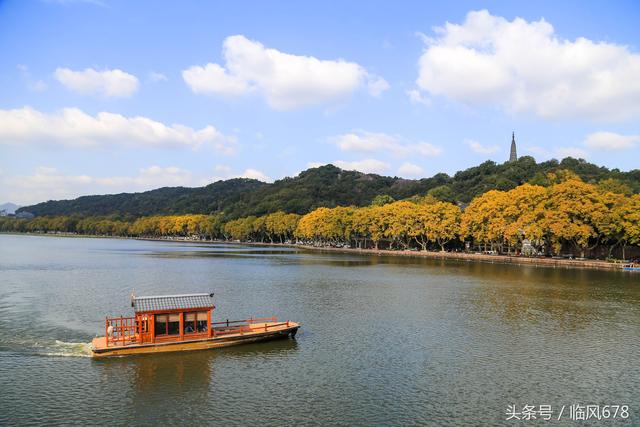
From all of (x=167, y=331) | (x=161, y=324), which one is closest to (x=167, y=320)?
(x=161, y=324)

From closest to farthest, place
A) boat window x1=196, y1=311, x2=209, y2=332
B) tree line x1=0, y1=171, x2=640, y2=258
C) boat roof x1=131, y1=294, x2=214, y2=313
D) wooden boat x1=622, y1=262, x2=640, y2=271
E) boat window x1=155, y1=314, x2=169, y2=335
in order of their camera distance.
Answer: boat roof x1=131, y1=294, x2=214, y2=313 < boat window x1=155, y1=314, x2=169, y2=335 < boat window x1=196, y1=311, x2=209, y2=332 < wooden boat x1=622, y1=262, x2=640, y2=271 < tree line x1=0, y1=171, x2=640, y2=258

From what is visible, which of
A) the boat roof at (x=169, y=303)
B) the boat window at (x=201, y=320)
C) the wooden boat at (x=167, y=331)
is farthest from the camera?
the boat window at (x=201, y=320)

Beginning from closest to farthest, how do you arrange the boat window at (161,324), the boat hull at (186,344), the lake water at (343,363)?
the lake water at (343,363), the boat hull at (186,344), the boat window at (161,324)

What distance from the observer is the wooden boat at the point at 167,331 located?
2731cm

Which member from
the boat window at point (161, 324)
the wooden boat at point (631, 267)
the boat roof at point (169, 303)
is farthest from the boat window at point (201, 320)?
the wooden boat at point (631, 267)

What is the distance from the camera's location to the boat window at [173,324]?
A: 2828 centimetres

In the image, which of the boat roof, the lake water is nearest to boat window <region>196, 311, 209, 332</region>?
the boat roof

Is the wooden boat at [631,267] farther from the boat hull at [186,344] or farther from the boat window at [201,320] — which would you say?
the boat window at [201,320]

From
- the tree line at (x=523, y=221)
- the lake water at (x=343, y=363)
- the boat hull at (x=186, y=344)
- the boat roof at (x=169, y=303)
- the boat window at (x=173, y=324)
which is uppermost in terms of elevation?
the tree line at (x=523, y=221)

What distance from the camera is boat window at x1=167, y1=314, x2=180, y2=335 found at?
28281 millimetres

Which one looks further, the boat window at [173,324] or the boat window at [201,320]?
the boat window at [201,320]

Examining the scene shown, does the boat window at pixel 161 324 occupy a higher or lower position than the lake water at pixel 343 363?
higher

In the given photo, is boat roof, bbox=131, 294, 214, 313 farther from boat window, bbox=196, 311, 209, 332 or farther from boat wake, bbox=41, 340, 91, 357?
boat wake, bbox=41, 340, 91, 357

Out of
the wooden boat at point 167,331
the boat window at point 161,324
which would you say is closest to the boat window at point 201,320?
the wooden boat at point 167,331
